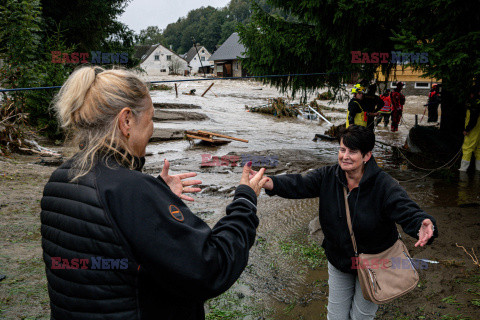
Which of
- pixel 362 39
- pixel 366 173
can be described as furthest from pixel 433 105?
pixel 366 173

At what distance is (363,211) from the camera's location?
2730mm

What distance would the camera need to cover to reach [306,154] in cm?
1292

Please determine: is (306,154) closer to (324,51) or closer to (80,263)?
(324,51)

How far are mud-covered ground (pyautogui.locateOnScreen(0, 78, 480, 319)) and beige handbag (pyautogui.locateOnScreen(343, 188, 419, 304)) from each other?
1.25 m

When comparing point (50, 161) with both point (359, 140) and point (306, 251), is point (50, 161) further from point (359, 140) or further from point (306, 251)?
point (359, 140)

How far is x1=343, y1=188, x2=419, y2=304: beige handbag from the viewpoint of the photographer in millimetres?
2594

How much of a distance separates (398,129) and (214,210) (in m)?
15.1

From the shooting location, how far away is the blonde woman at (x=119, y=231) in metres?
1.23

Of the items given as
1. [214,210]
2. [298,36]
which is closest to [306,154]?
[298,36]

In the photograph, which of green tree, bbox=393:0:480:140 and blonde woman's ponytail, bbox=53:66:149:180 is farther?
green tree, bbox=393:0:480:140

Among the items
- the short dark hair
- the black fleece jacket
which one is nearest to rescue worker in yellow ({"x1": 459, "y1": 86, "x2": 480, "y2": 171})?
the short dark hair

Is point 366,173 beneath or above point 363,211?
above

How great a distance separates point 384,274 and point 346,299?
440 millimetres

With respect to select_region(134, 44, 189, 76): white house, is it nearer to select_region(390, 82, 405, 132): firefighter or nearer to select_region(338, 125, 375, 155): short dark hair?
select_region(390, 82, 405, 132): firefighter
